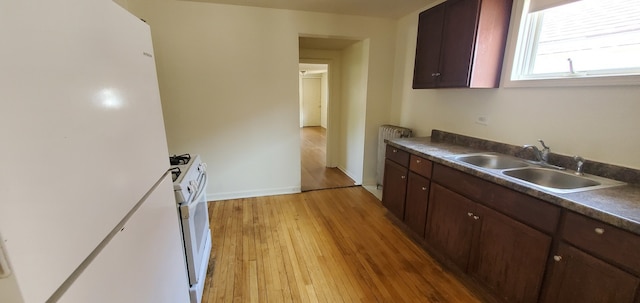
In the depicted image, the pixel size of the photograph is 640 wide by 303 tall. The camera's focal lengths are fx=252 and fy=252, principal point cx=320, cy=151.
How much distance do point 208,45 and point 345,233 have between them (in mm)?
2602

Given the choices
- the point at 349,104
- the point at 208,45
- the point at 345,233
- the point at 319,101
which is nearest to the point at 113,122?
the point at 345,233

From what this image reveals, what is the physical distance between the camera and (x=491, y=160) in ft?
6.97

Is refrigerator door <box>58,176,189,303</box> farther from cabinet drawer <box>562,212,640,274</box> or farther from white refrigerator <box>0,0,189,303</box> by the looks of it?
cabinet drawer <box>562,212,640,274</box>

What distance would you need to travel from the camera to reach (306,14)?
3115mm

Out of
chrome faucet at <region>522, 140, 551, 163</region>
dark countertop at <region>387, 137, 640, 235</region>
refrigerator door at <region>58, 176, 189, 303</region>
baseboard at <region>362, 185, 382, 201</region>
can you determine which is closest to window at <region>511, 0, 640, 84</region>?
chrome faucet at <region>522, 140, 551, 163</region>

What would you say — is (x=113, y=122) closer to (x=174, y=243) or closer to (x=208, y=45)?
(x=174, y=243)

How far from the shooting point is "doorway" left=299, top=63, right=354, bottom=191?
409 cm

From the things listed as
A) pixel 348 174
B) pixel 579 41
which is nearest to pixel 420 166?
pixel 579 41

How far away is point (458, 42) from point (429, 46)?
14.9 inches

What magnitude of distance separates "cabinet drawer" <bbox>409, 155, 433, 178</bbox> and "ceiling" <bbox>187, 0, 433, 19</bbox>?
1770mm

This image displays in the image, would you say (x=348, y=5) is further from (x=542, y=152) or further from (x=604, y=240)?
(x=604, y=240)

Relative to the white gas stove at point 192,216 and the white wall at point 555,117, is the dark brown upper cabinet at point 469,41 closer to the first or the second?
the white wall at point 555,117

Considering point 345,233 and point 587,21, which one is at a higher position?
point 587,21

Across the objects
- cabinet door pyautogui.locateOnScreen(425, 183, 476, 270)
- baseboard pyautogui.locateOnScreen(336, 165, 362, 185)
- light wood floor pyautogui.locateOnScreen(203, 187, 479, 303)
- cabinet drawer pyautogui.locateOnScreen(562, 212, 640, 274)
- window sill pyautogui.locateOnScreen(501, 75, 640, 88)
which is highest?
window sill pyautogui.locateOnScreen(501, 75, 640, 88)
